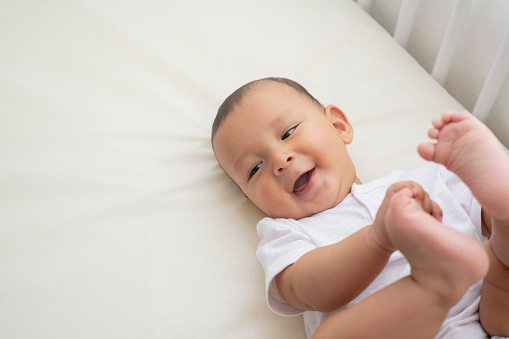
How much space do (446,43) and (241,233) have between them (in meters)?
0.58

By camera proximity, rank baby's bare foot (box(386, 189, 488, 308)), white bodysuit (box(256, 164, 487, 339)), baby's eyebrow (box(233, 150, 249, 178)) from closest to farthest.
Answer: baby's bare foot (box(386, 189, 488, 308))
white bodysuit (box(256, 164, 487, 339))
baby's eyebrow (box(233, 150, 249, 178))

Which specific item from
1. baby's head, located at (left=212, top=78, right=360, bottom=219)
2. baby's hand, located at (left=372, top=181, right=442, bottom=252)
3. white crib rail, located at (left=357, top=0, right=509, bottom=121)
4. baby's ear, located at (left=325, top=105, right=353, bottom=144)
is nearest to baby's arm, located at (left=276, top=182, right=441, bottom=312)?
baby's hand, located at (left=372, top=181, right=442, bottom=252)

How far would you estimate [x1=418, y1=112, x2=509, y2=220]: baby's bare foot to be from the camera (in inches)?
25.8

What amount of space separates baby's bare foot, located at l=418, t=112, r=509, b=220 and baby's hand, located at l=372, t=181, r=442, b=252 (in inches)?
2.2

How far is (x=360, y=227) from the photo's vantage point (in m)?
0.88

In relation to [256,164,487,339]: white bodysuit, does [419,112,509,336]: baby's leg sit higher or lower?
higher

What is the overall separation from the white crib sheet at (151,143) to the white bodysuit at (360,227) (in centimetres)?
9

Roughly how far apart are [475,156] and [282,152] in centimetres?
32

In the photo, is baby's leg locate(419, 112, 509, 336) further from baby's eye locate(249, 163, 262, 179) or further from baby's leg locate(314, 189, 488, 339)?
baby's eye locate(249, 163, 262, 179)

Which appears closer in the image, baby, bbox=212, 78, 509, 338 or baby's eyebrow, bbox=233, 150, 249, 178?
baby, bbox=212, 78, 509, 338

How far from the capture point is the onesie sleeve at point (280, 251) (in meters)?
0.83

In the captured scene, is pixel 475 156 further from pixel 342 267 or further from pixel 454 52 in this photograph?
pixel 454 52

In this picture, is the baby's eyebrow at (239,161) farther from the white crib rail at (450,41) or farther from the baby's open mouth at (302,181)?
the white crib rail at (450,41)

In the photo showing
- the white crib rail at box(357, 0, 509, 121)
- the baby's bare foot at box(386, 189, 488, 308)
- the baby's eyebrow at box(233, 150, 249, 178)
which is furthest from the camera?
the white crib rail at box(357, 0, 509, 121)
